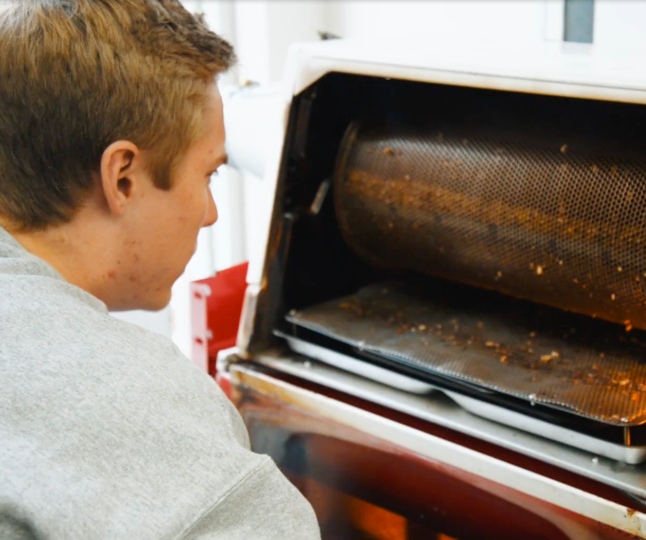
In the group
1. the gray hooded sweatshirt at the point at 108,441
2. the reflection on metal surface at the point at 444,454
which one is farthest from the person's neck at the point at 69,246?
the reflection on metal surface at the point at 444,454

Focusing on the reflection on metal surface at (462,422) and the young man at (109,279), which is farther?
the reflection on metal surface at (462,422)

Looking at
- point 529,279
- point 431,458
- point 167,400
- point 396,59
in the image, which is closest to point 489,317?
point 529,279

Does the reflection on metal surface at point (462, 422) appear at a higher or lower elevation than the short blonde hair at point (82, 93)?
lower

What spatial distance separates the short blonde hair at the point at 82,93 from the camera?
74cm

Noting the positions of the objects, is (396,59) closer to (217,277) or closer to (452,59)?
(452,59)

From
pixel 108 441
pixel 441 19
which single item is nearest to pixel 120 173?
pixel 108 441

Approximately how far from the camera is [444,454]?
0.88 meters

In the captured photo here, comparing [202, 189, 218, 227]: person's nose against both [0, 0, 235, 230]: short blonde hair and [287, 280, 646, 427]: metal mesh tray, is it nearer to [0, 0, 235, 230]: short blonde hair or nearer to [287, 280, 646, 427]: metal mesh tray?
[0, 0, 235, 230]: short blonde hair

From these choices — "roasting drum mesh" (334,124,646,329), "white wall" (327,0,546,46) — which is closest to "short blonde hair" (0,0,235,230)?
"roasting drum mesh" (334,124,646,329)

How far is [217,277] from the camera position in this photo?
1179mm

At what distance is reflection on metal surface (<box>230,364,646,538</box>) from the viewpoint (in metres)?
0.78

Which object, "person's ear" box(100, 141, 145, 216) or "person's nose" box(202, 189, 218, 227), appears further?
"person's nose" box(202, 189, 218, 227)

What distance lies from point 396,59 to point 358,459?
44cm

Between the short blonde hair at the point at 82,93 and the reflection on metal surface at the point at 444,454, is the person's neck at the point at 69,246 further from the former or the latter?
the reflection on metal surface at the point at 444,454
